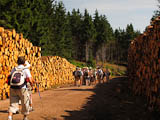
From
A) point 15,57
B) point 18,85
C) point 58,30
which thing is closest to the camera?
point 18,85

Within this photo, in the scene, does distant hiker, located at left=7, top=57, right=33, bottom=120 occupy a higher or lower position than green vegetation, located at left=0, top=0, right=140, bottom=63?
lower

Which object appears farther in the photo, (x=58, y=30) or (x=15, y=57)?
(x=58, y=30)

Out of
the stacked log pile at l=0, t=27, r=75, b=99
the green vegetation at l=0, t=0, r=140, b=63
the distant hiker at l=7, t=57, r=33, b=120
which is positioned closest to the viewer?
the distant hiker at l=7, t=57, r=33, b=120

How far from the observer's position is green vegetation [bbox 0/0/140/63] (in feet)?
96.2

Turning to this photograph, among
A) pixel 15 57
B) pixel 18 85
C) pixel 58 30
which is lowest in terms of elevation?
pixel 18 85

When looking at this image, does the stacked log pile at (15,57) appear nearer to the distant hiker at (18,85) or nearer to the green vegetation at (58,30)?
the distant hiker at (18,85)

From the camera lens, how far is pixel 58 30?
54844 mm

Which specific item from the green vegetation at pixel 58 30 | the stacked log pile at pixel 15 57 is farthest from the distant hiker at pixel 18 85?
the green vegetation at pixel 58 30

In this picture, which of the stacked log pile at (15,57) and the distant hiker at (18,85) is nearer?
the distant hiker at (18,85)

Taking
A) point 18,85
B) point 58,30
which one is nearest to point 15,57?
point 18,85

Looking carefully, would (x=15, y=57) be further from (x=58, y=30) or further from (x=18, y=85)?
(x=58, y=30)

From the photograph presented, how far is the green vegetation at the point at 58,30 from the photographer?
29.3m

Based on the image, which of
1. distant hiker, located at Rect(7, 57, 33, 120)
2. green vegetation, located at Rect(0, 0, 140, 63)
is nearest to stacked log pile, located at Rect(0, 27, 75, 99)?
distant hiker, located at Rect(7, 57, 33, 120)

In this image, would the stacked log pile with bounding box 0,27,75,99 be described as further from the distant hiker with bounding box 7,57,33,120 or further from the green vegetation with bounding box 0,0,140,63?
the green vegetation with bounding box 0,0,140,63
